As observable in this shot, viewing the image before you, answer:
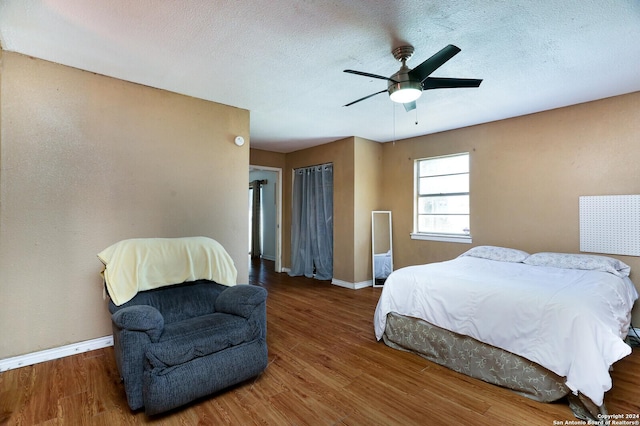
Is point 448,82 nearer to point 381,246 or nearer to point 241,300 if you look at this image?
point 241,300

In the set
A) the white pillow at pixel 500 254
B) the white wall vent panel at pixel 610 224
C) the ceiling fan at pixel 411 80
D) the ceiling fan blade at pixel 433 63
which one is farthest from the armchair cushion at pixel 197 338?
the white wall vent panel at pixel 610 224

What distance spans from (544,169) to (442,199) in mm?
1359

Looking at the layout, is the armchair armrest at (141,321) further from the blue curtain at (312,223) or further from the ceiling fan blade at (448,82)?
the blue curtain at (312,223)

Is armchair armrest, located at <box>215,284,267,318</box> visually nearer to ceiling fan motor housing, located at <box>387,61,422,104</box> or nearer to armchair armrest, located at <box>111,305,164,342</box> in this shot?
armchair armrest, located at <box>111,305,164,342</box>

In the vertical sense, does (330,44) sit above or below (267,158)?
above

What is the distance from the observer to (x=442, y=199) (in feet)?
15.7

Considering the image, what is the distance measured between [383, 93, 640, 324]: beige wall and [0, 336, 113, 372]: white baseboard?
4195 millimetres

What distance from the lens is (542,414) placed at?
6.22 feet

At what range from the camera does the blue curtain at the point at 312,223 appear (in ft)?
18.4

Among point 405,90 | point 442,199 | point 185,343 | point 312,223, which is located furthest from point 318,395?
point 312,223

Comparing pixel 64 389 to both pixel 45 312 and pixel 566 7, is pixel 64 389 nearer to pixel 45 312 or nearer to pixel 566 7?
pixel 45 312

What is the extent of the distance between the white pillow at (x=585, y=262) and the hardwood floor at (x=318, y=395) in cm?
75

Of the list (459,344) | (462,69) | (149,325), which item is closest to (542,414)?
(459,344)

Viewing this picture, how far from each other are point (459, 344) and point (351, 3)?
249cm
